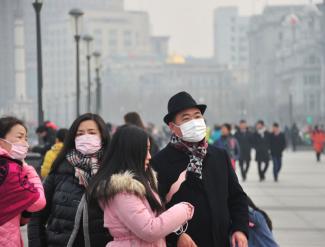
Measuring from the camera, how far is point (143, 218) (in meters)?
5.52

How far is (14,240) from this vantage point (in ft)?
20.7

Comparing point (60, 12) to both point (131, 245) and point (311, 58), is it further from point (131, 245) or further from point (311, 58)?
point (131, 245)

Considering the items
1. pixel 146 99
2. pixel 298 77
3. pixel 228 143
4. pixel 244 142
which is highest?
pixel 298 77

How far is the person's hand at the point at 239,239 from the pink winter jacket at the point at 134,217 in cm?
64

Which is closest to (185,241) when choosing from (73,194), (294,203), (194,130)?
(194,130)

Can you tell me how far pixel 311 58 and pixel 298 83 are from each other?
4221mm

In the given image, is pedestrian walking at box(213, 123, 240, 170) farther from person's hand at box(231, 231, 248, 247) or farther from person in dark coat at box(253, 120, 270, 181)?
person's hand at box(231, 231, 248, 247)

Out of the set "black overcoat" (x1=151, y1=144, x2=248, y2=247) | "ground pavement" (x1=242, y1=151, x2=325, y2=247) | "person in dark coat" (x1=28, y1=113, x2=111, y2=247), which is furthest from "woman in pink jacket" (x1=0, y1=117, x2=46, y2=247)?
"ground pavement" (x1=242, y1=151, x2=325, y2=247)

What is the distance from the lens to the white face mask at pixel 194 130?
20.6 feet

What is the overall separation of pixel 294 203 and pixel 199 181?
13.2m

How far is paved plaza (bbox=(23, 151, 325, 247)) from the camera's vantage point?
44.9 feet

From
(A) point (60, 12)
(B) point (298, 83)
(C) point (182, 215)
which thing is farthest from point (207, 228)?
(A) point (60, 12)

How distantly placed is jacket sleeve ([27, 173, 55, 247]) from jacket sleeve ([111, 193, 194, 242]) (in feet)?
4.42

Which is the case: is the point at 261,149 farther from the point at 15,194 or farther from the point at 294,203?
the point at 15,194
